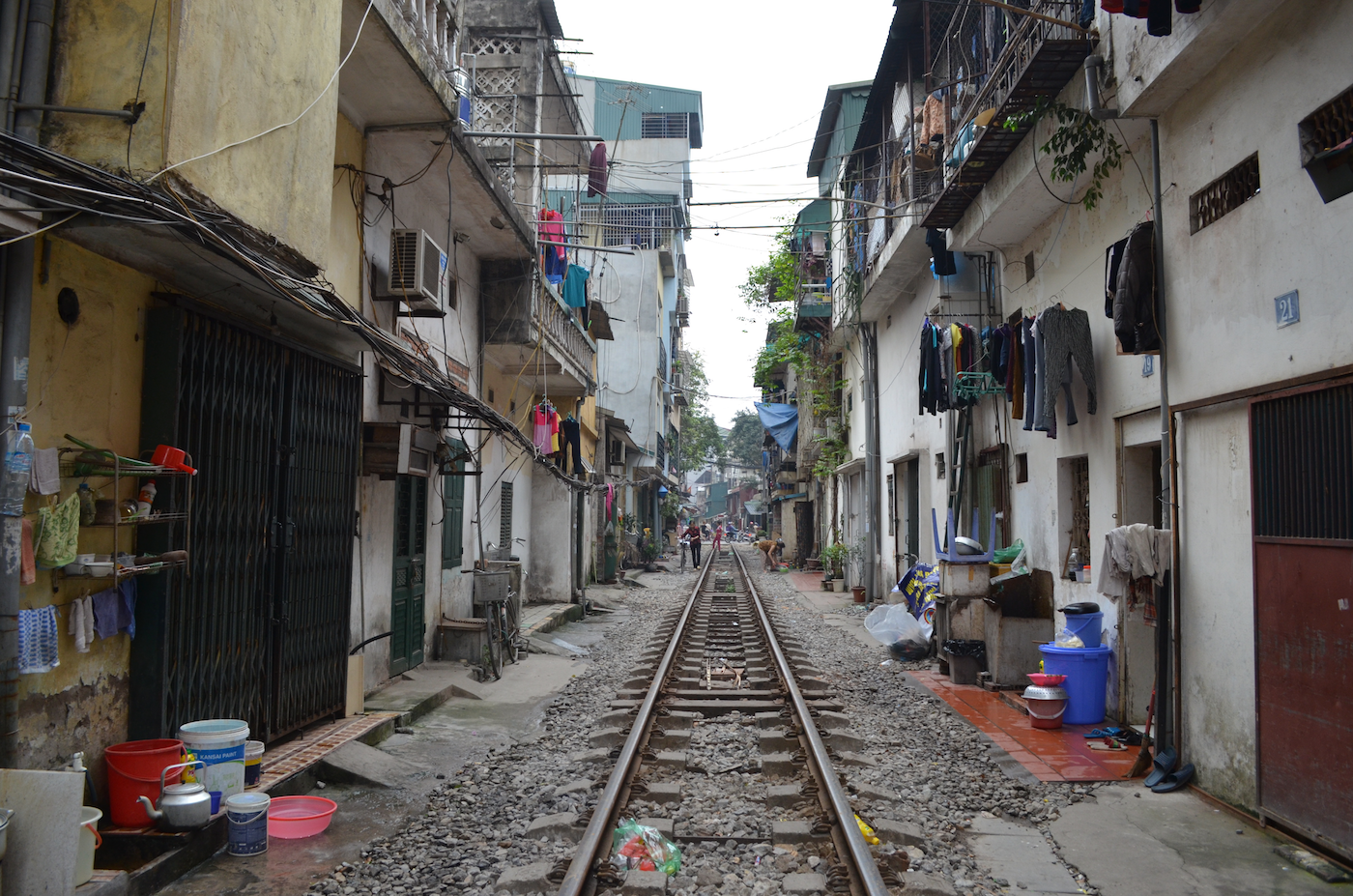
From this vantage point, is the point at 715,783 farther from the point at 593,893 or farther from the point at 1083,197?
the point at 1083,197

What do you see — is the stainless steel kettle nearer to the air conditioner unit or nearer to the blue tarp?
the air conditioner unit

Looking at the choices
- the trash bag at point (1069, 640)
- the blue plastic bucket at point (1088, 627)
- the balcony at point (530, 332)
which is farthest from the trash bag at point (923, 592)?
the balcony at point (530, 332)

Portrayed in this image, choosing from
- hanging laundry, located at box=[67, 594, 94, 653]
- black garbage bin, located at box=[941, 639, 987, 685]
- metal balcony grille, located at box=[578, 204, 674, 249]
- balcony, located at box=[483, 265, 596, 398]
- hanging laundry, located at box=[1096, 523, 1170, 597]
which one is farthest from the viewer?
metal balcony grille, located at box=[578, 204, 674, 249]

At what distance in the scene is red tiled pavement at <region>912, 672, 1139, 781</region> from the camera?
645 centimetres

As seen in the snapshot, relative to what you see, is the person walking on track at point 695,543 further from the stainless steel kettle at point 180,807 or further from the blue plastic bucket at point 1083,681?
the stainless steel kettle at point 180,807

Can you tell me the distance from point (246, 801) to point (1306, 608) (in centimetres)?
619

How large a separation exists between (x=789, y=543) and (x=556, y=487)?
21.7 m

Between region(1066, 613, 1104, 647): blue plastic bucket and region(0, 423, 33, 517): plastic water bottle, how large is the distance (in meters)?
8.12

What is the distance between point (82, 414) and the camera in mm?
4504

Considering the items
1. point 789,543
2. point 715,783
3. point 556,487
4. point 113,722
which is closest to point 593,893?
point 715,783

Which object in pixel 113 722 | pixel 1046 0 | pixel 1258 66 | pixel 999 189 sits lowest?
pixel 113 722

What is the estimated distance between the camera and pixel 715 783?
241 inches

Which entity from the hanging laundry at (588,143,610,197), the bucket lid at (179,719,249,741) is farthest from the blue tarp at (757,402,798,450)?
the bucket lid at (179,719,249,741)

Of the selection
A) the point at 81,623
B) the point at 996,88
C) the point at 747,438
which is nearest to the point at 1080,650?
the point at 996,88
